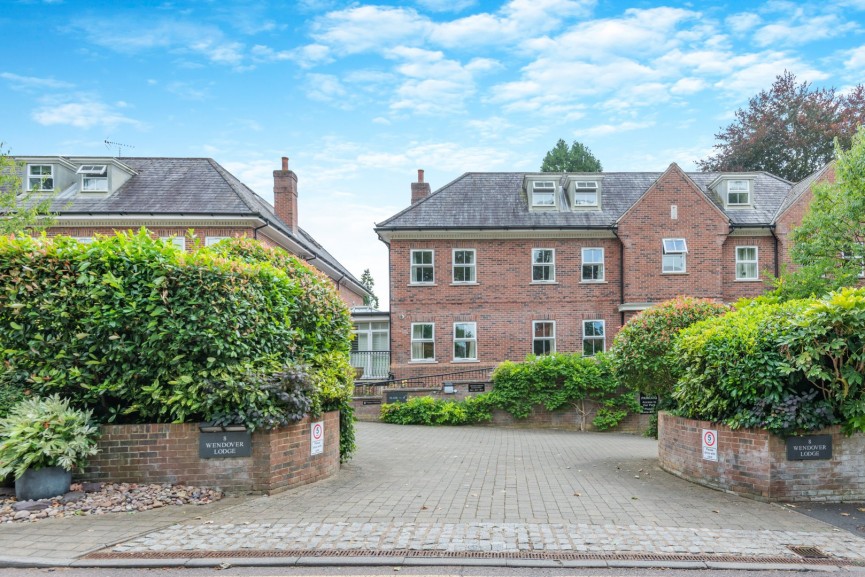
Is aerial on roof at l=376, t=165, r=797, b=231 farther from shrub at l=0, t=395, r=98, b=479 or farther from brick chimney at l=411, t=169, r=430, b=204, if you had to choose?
shrub at l=0, t=395, r=98, b=479

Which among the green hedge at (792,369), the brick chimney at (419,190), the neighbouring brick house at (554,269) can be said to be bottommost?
the green hedge at (792,369)

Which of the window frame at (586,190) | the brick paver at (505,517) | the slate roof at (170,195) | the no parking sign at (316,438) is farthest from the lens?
the window frame at (586,190)

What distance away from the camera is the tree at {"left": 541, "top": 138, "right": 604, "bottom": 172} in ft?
160

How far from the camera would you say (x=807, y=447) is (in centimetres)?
790

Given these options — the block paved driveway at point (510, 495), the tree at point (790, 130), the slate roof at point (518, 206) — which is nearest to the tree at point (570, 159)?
the tree at point (790, 130)

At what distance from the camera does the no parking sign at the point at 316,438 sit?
8734mm

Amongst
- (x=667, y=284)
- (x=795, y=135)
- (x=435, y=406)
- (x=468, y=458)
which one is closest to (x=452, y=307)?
(x=435, y=406)

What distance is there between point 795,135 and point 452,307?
2697 cm

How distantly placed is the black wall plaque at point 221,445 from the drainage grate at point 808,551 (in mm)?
6419

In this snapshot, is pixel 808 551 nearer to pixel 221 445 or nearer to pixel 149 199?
pixel 221 445

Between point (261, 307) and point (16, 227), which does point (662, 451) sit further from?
point (16, 227)

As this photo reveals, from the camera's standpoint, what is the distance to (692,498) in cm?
807

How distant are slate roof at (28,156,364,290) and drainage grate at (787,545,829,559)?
20.1 metres

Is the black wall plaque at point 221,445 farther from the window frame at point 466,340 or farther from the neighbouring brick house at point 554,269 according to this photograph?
the window frame at point 466,340
